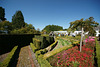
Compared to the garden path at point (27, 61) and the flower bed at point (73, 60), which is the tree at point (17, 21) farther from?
the flower bed at point (73, 60)


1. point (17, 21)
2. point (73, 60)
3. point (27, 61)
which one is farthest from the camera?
point (17, 21)

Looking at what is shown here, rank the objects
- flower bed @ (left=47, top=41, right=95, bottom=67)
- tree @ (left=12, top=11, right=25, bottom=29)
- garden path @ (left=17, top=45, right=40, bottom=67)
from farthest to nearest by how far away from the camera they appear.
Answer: tree @ (left=12, top=11, right=25, bottom=29) → garden path @ (left=17, top=45, right=40, bottom=67) → flower bed @ (left=47, top=41, right=95, bottom=67)

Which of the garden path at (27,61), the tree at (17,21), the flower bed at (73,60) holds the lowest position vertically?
the garden path at (27,61)

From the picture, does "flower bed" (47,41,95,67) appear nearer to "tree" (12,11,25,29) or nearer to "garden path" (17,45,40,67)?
"garden path" (17,45,40,67)

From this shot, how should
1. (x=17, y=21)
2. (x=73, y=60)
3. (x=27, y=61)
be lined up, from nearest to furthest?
(x=73, y=60) → (x=27, y=61) → (x=17, y=21)

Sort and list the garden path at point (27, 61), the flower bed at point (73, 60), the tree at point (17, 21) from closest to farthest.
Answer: the flower bed at point (73, 60), the garden path at point (27, 61), the tree at point (17, 21)

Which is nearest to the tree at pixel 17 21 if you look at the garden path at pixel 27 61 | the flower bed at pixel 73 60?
the garden path at pixel 27 61

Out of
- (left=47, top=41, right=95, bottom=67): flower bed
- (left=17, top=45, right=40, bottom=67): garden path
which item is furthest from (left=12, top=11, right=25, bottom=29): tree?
(left=47, top=41, right=95, bottom=67): flower bed

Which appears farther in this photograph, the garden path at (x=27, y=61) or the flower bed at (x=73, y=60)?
the garden path at (x=27, y=61)

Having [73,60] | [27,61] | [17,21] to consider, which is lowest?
[27,61]

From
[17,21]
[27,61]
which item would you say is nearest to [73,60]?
[27,61]

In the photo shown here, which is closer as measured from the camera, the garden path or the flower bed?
→ the flower bed

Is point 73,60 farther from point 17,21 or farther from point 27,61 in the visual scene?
point 17,21

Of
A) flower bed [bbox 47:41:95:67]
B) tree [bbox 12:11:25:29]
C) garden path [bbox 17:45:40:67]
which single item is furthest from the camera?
tree [bbox 12:11:25:29]
